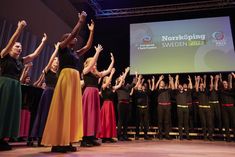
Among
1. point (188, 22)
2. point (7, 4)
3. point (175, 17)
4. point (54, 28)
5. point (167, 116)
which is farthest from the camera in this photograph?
point (175, 17)

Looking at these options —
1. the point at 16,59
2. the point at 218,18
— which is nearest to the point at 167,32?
the point at 218,18

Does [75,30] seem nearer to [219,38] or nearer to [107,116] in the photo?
[107,116]

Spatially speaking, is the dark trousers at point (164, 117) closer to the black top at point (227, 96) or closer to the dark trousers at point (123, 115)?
the dark trousers at point (123, 115)

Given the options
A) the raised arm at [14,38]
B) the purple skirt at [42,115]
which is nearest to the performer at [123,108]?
the purple skirt at [42,115]

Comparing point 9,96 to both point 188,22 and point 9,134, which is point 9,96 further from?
point 188,22

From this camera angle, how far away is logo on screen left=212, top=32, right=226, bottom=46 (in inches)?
276

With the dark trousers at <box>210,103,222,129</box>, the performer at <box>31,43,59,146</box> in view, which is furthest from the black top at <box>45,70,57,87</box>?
the dark trousers at <box>210,103,222,129</box>

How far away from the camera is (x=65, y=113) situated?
231cm

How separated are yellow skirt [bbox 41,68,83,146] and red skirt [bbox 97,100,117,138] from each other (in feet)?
7.00

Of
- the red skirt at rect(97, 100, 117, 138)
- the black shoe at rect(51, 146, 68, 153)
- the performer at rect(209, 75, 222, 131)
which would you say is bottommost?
the black shoe at rect(51, 146, 68, 153)

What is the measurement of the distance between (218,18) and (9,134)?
6.77 m

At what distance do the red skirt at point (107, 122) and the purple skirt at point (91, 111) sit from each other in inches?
46.5

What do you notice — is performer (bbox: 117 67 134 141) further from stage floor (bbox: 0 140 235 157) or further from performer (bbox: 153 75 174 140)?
stage floor (bbox: 0 140 235 157)

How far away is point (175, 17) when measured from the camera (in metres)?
7.97
